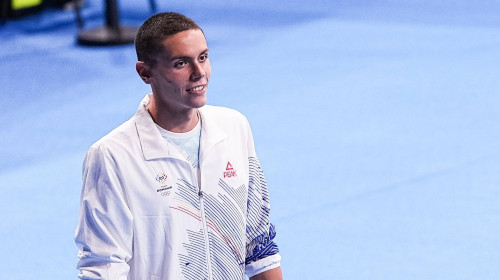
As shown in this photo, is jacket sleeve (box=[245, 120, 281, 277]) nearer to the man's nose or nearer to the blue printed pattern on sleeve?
the blue printed pattern on sleeve

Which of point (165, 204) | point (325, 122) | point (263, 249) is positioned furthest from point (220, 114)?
point (325, 122)

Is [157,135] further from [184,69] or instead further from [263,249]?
[263,249]

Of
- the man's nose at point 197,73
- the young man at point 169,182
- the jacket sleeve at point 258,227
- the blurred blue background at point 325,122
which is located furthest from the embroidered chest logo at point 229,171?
the blurred blue background at point 325,122

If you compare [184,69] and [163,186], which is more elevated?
[184,69]

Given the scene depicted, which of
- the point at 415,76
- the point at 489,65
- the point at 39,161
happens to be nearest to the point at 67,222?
the point at 39,161

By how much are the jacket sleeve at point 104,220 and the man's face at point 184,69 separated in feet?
1.00

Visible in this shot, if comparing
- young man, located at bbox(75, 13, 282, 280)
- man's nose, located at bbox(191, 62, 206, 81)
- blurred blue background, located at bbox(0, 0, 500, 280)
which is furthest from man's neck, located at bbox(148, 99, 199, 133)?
blurred blue background, located at bbox(0, 0, 500, 280)

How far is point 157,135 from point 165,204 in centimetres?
23

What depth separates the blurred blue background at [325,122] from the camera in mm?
5867

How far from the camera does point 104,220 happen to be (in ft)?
9.53

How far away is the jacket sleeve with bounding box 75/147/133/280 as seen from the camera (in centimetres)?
289

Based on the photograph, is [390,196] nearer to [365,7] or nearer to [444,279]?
[444,279]

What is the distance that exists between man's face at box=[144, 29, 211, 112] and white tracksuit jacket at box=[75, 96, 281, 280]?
0.15 m

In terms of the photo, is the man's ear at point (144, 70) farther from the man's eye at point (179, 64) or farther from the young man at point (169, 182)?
the man's eye at point (179, 64)
